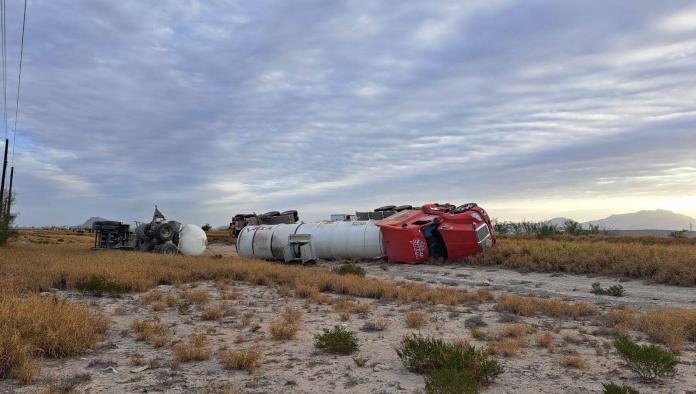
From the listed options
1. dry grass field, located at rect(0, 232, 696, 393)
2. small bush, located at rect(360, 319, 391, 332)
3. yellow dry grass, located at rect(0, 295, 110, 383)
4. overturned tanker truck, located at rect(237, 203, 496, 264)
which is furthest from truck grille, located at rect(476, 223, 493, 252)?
yellow dry grass, located at rect(0, 295, 110, 383)

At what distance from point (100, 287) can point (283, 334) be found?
6717mm

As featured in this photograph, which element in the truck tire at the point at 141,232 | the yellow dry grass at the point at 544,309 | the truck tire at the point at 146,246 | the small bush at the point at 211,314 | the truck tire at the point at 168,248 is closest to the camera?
the small bush at the point at 211,314

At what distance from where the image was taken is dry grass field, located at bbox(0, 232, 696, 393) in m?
6.03

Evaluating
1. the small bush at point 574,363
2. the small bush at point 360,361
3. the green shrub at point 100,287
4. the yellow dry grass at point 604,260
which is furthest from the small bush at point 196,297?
the yellow dry grass at point 604,260

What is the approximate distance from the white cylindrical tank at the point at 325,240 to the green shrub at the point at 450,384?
20742 mm

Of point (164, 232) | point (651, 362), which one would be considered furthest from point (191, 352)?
point (164, 232)

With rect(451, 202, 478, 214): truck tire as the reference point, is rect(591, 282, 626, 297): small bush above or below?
below

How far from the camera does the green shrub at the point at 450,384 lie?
4.89 meters

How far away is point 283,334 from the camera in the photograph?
26.9 feet

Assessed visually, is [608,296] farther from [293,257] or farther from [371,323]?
[293,257]

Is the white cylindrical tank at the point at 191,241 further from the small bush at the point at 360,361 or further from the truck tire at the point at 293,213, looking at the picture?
the small bush at the point at 360,361

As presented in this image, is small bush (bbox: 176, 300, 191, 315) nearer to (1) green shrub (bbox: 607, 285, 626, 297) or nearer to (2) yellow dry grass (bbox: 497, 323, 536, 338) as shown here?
(2) yellow dry grass (bbox: 497, 323, 536, 338)

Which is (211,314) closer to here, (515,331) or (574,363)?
(515,331)

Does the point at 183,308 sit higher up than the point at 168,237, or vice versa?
the point at 168,237
